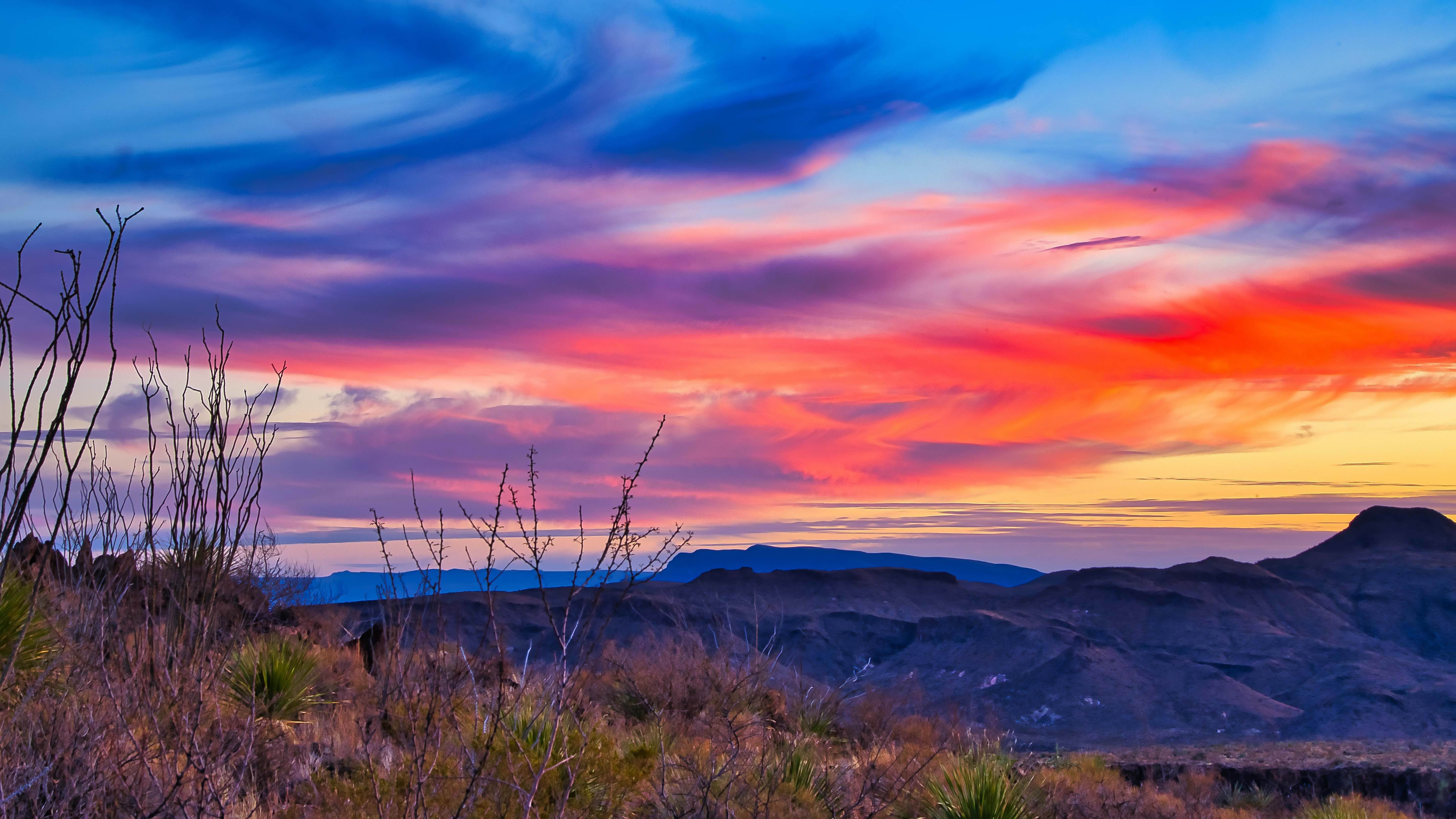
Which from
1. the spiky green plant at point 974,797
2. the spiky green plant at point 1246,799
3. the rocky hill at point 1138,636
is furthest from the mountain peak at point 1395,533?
the spiky green plant at point 974,797

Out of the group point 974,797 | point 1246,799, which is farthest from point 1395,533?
point 974,797

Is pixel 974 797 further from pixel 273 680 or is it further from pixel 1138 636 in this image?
pixel 1138 636

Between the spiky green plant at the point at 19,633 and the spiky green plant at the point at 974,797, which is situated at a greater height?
the spiky green plant at the point at 19,633

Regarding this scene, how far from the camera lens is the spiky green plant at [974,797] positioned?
30.9ft

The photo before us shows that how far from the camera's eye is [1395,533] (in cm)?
9306

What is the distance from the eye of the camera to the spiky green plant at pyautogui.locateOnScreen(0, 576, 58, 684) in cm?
738

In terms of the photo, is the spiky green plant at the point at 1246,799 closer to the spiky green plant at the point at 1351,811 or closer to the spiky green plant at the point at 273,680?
the spiky green plant at the point at 1351,811

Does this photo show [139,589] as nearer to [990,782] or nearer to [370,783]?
[370,783]

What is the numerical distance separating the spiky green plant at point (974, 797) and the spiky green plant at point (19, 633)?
730 cm

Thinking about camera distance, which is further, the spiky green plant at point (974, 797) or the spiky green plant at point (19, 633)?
the spiky green plant at point (974, 797)

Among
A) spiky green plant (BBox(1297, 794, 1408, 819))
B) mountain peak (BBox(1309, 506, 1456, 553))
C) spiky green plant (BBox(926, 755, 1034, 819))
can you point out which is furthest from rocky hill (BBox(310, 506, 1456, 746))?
spiky green plant (BBox(926, 755, 1034, 819))

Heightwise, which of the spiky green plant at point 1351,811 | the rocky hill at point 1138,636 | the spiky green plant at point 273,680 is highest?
the spiky green plant at point 273,680

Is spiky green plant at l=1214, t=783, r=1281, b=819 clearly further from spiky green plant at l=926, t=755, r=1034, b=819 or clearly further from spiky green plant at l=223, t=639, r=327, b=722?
spiky green plant at l=223, t=639, r=327, b=722

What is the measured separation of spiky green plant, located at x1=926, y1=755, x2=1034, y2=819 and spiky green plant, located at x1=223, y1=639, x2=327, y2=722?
5.91 metres
